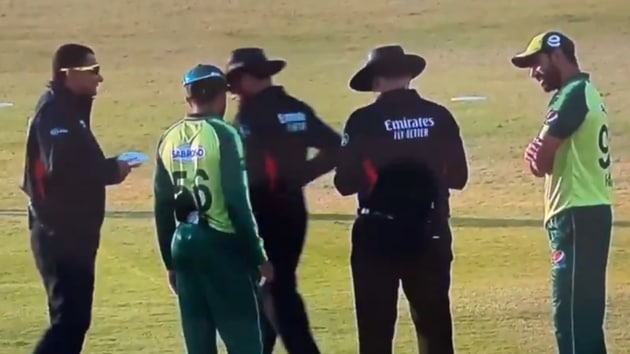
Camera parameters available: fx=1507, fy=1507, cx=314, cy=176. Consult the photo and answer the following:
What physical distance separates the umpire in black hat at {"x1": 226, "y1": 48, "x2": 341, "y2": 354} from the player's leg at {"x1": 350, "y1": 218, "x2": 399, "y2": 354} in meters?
0.57

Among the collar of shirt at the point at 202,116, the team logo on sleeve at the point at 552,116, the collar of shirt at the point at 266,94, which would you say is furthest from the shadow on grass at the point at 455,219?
the collar of shirt at the point at 202,116

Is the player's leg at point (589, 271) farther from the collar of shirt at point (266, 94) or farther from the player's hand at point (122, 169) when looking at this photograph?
the player's hand at point (122, 169)

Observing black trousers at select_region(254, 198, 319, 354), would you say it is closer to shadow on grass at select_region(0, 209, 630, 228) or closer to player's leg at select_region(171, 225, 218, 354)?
player's leg at select_region(171, 225, 218, 354)

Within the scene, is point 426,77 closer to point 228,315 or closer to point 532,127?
point 532,127

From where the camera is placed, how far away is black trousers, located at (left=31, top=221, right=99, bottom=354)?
27.4 ft

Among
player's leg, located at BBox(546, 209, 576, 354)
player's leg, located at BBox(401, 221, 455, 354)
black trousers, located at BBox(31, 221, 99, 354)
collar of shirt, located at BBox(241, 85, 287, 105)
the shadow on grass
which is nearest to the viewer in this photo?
player's leg, located at BBox(546, 209, 576, 354)

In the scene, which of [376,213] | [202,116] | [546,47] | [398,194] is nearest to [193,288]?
[202,116]

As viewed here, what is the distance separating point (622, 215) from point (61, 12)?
22.3m

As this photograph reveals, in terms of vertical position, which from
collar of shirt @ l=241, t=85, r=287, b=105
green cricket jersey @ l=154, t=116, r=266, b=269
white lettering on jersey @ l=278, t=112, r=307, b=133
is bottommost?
green cricket jersey @ l=154, t=116, r=266, b=269

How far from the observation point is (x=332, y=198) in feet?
51.2

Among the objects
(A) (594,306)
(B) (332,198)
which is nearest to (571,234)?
(A) (594,306)

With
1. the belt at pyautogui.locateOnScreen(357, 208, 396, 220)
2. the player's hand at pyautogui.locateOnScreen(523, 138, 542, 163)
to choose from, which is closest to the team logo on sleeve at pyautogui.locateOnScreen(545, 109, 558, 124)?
the player's hand at pyautogui.locateOnScreen(523, 138, 542, 163)

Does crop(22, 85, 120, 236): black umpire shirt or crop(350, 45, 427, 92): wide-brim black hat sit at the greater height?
crop(350, 45, 427, 92): wide-brim black hat

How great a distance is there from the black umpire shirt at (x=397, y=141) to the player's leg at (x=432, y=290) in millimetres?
227
